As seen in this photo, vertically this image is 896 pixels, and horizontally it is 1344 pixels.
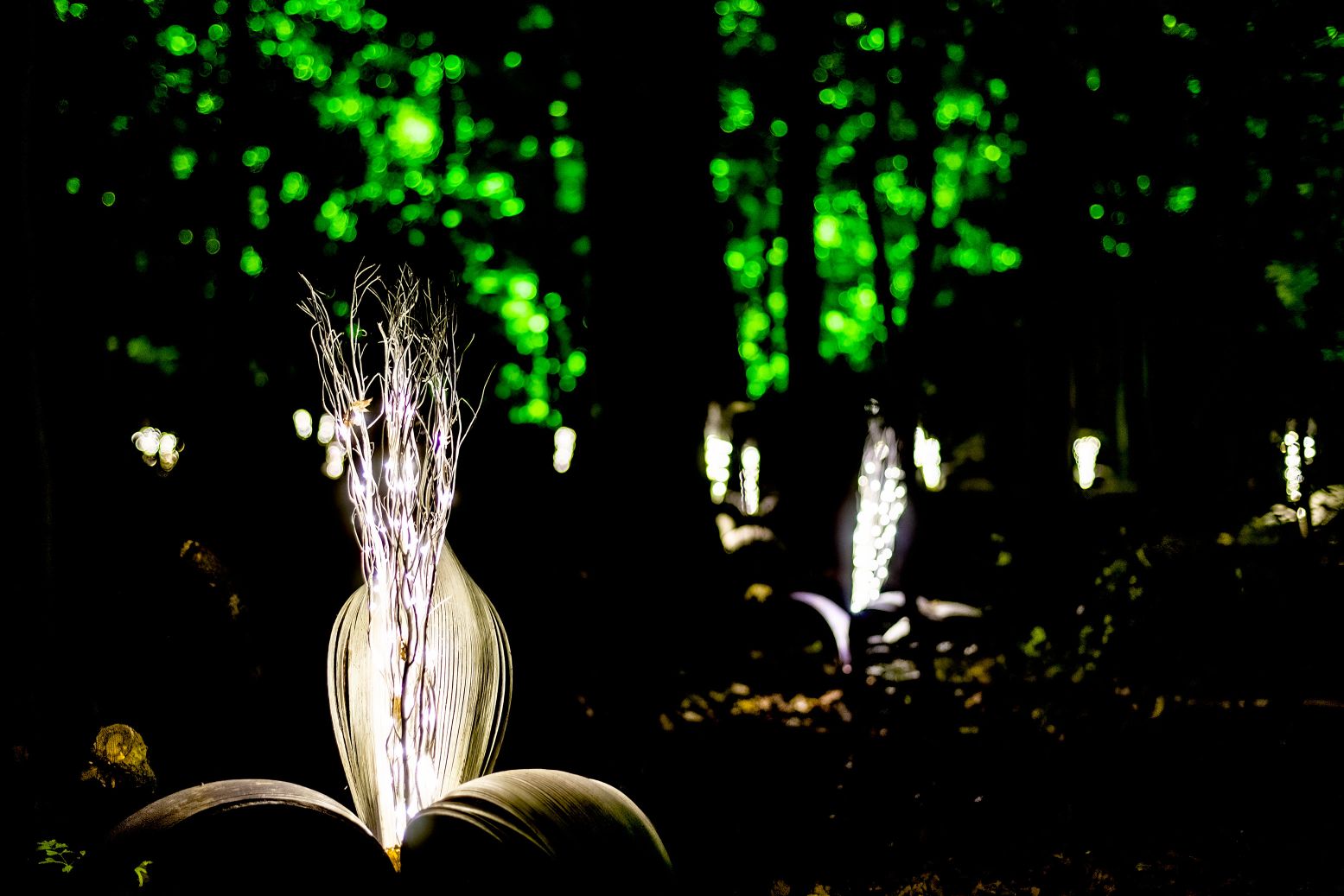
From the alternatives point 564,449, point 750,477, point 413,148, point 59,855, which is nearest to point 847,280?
point 750,477

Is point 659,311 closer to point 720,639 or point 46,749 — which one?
point 720,639

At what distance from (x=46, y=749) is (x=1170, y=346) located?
13729 millimetres

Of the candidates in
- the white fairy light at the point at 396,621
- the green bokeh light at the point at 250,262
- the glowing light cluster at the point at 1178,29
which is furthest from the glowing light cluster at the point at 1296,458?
the green bokeh light at the point at 250,262

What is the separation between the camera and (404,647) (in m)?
4.77

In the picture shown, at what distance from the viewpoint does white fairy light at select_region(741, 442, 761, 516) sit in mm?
11836

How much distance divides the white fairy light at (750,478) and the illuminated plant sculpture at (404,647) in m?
6.99

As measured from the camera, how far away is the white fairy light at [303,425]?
11188 mm

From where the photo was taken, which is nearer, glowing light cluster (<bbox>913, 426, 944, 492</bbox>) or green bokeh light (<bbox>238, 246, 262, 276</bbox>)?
glowing light cluster (<bbox>913, 426, 944, 492</bbox>)

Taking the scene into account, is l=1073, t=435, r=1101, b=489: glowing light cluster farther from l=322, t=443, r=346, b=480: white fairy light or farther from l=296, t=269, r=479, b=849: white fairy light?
l=322, t=443, r=346, b=480: white fairy light

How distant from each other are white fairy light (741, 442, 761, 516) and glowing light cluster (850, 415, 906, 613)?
1.93 metres

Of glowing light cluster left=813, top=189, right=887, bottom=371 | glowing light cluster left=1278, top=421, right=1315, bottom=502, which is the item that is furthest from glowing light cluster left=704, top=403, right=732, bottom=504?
glowing light cluster left=1278, top=421, right=1315, bottom=502

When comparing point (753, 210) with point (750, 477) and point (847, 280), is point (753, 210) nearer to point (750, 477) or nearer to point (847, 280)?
point (847, 280)

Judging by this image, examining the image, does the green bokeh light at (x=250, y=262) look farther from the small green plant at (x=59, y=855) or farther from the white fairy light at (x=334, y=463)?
the small green plant at (x=59, y=855)

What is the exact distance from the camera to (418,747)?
15.7 feet
